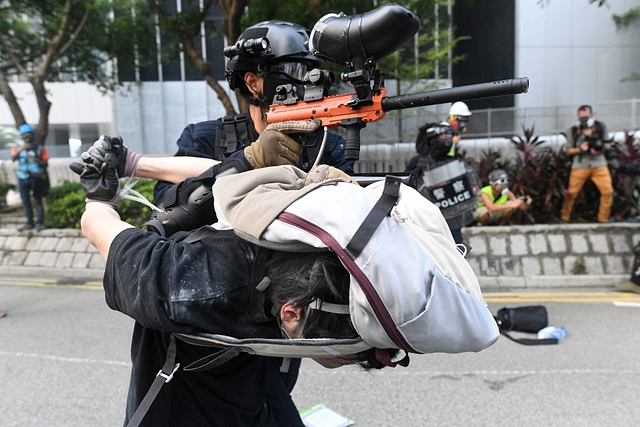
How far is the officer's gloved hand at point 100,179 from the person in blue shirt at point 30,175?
698 cm

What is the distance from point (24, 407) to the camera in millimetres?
3143

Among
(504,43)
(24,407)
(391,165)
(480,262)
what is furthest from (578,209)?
(504,43)

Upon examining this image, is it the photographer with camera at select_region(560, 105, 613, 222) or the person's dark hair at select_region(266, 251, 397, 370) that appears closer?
the person's dark hair at select_region(266, 251, 397, 370)

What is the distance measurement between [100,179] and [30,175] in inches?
302

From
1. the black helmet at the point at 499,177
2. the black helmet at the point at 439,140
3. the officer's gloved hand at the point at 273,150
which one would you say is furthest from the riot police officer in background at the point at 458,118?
the officer's gloved hand at the point at 273,150

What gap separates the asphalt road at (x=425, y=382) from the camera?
2969 mm

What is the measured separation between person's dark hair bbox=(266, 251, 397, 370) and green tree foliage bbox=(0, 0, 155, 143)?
9.28 m

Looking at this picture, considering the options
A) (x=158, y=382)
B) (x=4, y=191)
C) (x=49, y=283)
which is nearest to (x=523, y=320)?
(x=158, y=382)

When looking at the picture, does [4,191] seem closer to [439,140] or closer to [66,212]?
[66,212]

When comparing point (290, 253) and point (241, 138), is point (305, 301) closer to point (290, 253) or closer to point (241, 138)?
point (290, 253)

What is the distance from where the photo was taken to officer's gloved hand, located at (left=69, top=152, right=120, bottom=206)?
4.43ft

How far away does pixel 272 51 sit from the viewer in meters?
1.98

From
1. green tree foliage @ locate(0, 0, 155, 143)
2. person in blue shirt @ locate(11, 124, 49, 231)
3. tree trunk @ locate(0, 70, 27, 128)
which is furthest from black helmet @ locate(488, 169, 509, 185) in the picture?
tree trunk @ locate(0, 70, 27, 128)

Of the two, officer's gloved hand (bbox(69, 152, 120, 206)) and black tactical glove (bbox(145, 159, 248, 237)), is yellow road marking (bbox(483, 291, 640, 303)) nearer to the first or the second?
black tactical glove (bbox(145, 159, 248, 237))
